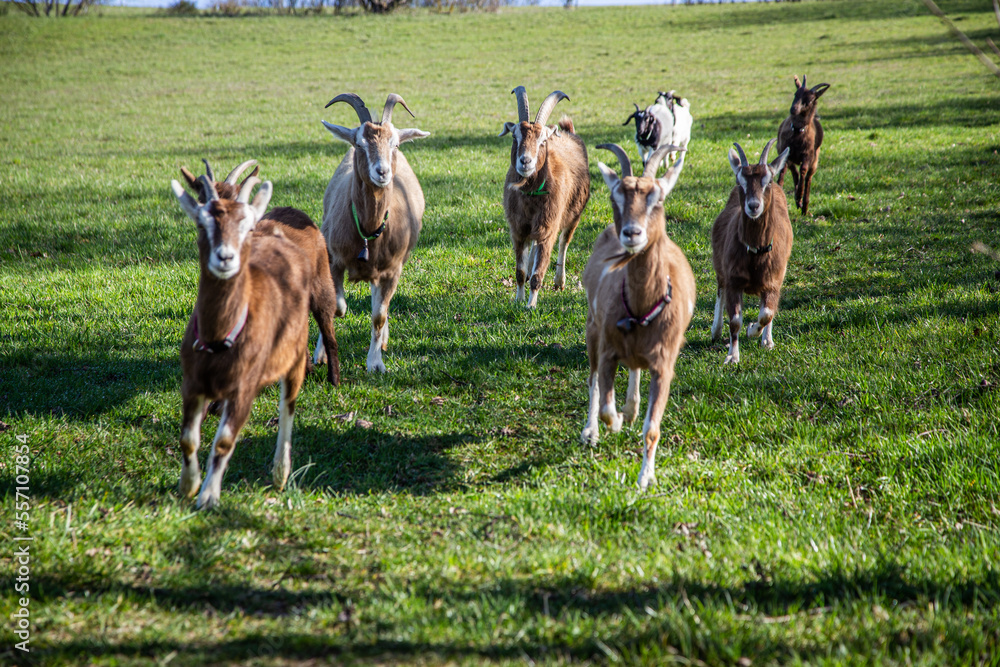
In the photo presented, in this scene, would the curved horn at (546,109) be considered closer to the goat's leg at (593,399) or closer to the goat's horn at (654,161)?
the goat's horn at (654,161)

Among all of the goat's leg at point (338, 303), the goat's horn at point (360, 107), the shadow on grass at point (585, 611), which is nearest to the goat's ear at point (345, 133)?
the goat's horn at point (360, 107)

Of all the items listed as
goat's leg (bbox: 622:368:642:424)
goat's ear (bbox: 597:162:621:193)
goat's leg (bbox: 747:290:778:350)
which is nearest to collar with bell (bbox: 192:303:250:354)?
goat's ear (bbox: 597:162:621:193)

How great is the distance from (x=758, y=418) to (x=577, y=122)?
1561 centimetres

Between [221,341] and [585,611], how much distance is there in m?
2.54

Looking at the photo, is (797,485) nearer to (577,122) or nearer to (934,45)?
(577,122)

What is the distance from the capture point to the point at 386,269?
7.05 metres

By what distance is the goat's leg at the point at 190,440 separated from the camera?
14.0ft

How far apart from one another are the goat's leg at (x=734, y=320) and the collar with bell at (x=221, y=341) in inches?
176

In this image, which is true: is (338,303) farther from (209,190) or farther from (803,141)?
(803,141)

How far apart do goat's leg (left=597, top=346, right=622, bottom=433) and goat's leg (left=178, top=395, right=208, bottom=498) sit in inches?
102

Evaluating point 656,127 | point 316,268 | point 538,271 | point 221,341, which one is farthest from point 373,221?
point 656,127

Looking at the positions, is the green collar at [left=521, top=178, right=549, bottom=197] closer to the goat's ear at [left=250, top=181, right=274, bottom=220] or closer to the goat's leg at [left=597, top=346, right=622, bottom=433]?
the goat's leg at [left=597, top=346, right=622, bottom=433]

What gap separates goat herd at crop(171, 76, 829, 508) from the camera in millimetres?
4227

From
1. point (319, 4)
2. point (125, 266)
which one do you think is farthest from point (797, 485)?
point (319, 4)
